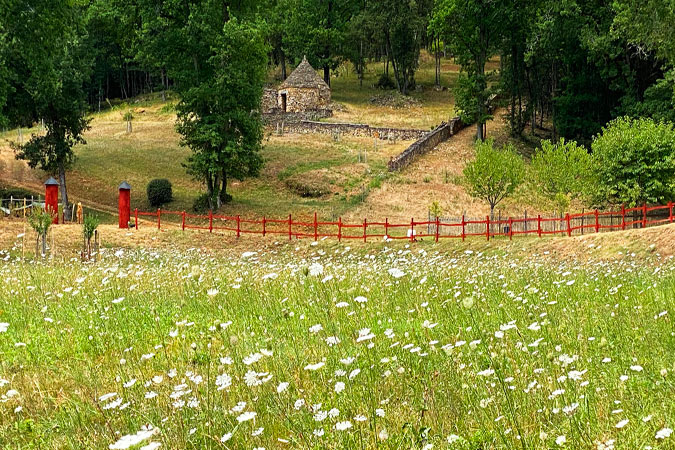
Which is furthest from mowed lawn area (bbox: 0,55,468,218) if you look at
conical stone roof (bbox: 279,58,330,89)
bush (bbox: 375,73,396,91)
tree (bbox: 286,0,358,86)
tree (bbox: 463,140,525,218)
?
bush (bbox: 375,73,396,91)

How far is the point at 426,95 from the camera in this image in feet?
260

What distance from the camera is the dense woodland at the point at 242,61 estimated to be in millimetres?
29922

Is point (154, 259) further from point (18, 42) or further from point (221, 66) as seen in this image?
point (221, 66)

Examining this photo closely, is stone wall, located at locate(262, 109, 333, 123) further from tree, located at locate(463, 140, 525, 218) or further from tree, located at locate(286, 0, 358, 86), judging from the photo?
tree, located at locate(463, 140, 525, 218)

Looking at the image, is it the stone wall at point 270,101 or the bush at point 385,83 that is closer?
the stone wall at point 270,101

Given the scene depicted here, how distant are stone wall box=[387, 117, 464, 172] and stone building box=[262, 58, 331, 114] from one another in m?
16.3

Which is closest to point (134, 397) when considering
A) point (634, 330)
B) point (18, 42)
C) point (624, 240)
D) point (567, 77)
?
point (634, 330)

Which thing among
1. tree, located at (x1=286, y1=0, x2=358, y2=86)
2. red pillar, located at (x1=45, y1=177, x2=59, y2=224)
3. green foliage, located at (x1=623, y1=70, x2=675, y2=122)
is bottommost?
red pillar, located at (x1=45, y1=177, x2=59, y2=224)

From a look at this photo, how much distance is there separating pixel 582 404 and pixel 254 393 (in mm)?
2181

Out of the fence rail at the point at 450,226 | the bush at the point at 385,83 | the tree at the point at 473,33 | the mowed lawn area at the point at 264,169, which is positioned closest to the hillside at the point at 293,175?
the mowed lawn area at the point at 264,169

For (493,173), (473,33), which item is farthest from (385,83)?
(493,173)

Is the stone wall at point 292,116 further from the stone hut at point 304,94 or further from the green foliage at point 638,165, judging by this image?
the green foliage at point 638,165

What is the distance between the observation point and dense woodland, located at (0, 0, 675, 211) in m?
29.9

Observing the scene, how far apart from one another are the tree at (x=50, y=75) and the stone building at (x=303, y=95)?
2925 centimetres
